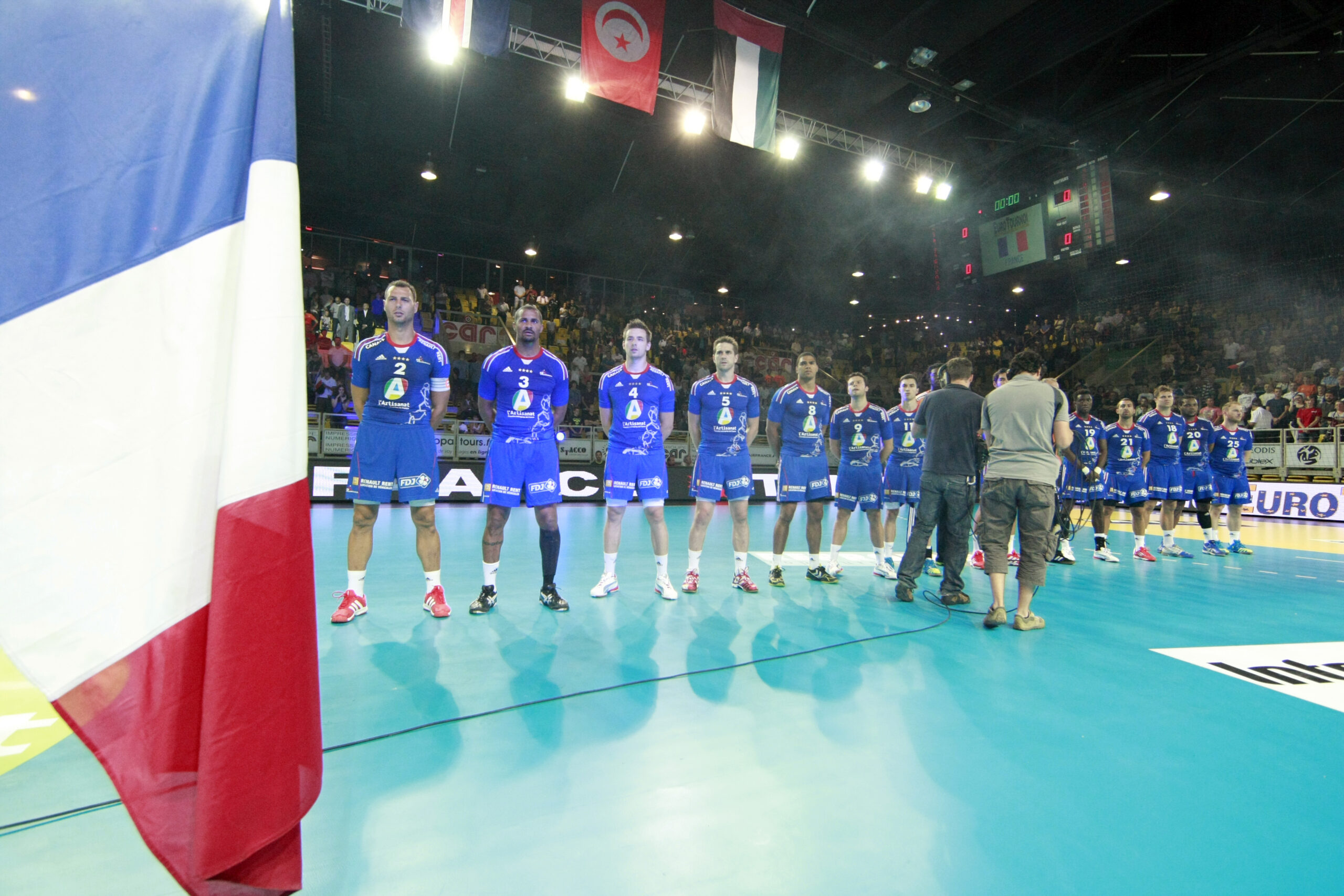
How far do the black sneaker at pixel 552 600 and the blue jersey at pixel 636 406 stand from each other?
130 centimetres

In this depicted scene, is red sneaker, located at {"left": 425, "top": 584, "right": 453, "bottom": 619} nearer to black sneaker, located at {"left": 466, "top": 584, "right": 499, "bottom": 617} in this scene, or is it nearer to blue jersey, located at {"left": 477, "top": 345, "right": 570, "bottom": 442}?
black sneaker, located at {"left": 466, "top": 584, "right": 499, "bottom": 617}

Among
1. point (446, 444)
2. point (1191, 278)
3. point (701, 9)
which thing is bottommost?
point (446, 444)

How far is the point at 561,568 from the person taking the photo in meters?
6.07

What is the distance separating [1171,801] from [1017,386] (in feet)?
10.2

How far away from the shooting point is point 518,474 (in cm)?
463

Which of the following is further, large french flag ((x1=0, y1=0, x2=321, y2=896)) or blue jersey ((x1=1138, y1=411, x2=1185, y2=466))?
blue jersey ((x1=1138, y1=411, x2=1185, y2=466))

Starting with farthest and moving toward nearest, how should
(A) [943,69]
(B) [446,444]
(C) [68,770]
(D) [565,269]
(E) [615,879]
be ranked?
(D) [565,269] → (B) [446,444] → (A) [943,69] → (C) [68,770] → (E) [615,879]

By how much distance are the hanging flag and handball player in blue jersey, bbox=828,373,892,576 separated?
5.64m

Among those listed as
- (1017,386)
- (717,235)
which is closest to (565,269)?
(717,235)

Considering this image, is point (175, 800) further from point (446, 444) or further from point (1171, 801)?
point (446, 444)

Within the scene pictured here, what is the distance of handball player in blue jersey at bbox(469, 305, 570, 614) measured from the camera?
459 cm

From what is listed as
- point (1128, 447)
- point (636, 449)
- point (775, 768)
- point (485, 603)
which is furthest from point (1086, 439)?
point (485, 603)

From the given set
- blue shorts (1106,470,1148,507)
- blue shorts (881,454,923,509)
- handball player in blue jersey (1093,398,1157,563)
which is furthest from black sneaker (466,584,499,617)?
blue shorts (1106,470,1148,507)

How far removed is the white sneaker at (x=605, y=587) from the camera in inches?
195
